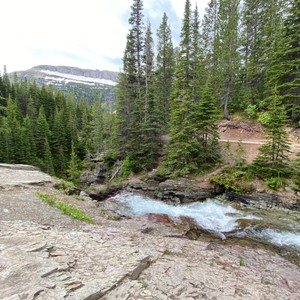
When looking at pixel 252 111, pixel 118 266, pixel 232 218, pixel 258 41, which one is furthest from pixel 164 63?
pixel 118 266

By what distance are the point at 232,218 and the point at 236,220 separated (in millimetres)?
355

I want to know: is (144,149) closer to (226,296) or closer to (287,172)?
(287,172)

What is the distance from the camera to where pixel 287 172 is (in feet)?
43.9

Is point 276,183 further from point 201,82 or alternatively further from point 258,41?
point 258,41

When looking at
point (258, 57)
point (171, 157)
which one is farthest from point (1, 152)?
point (258, 57)

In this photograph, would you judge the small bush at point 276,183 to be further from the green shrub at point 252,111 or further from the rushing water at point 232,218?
the green shrub at point 252,111

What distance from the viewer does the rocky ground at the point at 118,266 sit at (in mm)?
3619

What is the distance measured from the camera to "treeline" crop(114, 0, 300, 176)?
57.4 ft

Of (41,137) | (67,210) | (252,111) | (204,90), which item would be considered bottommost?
(67,210)

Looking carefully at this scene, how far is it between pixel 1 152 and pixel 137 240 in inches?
1253

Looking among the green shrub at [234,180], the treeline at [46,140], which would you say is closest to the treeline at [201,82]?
the green shrub at [234,180]

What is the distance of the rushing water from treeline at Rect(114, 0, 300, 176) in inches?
131

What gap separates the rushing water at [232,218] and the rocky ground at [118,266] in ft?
7.81

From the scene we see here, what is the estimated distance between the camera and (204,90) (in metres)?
16.9
